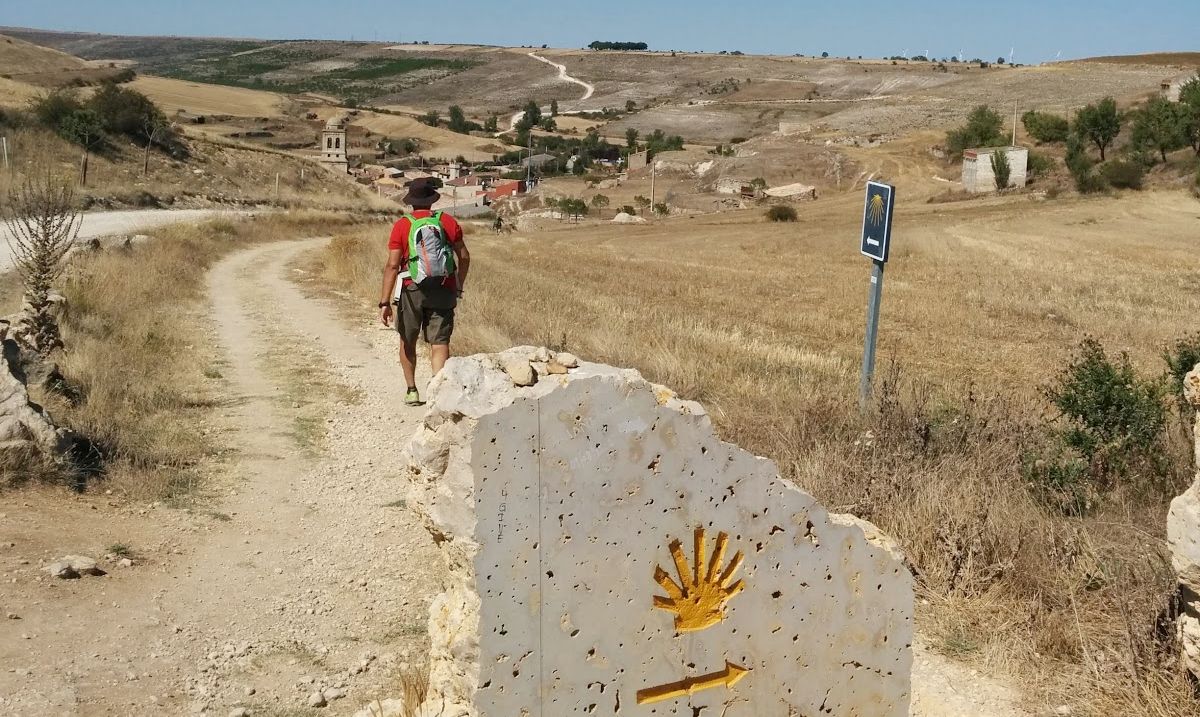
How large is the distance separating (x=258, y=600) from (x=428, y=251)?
3395mm

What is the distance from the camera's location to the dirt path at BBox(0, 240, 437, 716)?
4.79 metres

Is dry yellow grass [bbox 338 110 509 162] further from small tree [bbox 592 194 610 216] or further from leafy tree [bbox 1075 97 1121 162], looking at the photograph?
leafy tree [bbox 1075 97 1121 162]

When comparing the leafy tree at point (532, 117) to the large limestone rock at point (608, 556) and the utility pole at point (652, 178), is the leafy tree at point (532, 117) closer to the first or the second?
the utility pole at point (652, 178)

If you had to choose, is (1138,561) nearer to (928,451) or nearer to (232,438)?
(928,451)

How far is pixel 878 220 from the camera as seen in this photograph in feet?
26.7

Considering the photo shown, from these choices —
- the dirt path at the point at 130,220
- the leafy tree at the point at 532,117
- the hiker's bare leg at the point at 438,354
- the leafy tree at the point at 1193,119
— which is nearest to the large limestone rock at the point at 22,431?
the hiker's bare leg at the point at 438,354

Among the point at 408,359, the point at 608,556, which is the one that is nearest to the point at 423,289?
the point at 408,359

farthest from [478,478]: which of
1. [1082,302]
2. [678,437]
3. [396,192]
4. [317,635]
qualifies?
[396,192]

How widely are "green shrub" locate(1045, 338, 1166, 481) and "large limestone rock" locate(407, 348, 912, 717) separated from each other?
10.8 ft

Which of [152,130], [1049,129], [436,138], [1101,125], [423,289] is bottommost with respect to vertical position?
[436,138]

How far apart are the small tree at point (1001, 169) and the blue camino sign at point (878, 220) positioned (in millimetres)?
51824

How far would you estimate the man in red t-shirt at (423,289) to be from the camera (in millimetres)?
8641

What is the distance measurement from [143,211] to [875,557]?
108 ft

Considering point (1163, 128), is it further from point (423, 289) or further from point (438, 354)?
point (423, 289)
